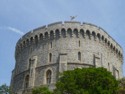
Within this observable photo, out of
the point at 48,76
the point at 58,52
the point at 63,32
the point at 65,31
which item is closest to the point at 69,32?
the point at 65,31

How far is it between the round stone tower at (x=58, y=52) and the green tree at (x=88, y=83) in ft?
30.6

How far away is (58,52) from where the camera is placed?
39281mm

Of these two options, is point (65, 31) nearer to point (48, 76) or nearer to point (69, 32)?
point (69, 32)

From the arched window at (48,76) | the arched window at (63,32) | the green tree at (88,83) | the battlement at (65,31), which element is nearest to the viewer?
the green tree at (88,83)

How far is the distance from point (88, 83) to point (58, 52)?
40.3 ft

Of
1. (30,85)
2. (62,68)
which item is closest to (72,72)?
(62,68)

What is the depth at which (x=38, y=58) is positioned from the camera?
40219mm

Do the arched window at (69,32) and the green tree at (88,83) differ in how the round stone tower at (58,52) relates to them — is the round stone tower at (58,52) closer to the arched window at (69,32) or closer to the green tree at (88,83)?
the arched window at (69,32)

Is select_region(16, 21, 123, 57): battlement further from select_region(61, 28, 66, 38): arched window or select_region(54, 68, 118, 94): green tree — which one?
select_region(54, 68, 118, 94): green tree

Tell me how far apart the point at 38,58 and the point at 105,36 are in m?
9.36

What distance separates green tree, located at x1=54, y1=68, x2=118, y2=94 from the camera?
88.9 ft

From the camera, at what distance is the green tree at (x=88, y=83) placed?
27109mm

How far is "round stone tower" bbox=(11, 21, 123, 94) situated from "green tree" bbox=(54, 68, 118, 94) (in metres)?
9.31

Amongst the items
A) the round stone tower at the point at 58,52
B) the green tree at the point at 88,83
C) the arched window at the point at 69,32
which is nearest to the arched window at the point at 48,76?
the round stone tower at the point at 58,52
